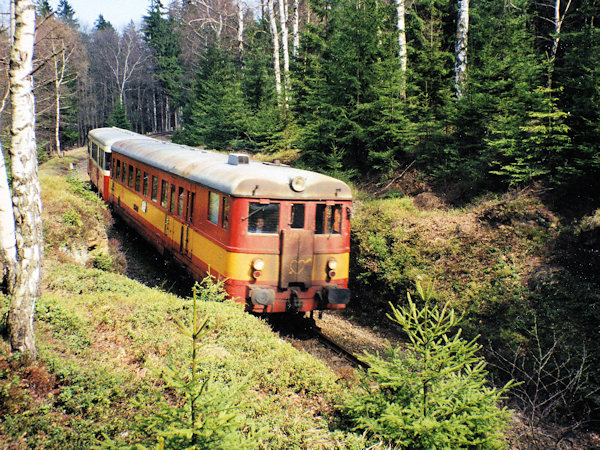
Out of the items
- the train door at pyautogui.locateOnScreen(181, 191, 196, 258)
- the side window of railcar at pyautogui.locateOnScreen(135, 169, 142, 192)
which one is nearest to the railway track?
the train door at pyautogui.locateOnScreen(181, 191, 196, 258)

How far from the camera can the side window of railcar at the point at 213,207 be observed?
962 cm

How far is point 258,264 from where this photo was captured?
9086mm

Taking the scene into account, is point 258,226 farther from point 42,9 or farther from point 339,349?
point 42,9

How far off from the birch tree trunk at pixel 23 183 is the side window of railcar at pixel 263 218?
407cm

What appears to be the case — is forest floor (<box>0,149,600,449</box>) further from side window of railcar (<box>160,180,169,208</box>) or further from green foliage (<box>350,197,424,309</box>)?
side window of railcar (<box>160,180,169,208</box>)

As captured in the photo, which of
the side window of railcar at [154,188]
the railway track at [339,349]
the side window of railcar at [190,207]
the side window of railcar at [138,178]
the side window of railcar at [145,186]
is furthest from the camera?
the side window of railcar at [138,178]

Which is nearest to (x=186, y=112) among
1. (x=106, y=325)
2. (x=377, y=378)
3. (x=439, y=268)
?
(x=439, y=268)

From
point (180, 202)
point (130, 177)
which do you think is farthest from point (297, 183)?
point (130, 177)

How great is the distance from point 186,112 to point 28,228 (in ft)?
105

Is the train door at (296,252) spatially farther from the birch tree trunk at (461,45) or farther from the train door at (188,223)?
the birch tree trunk at (461,45)

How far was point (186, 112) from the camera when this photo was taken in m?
36.1

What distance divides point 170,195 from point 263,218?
3815mm

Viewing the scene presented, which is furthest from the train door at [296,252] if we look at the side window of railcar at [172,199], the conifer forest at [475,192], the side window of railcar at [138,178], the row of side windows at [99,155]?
the row of side windows at [99,155]

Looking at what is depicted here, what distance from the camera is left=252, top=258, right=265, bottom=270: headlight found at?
9070 millimetres
